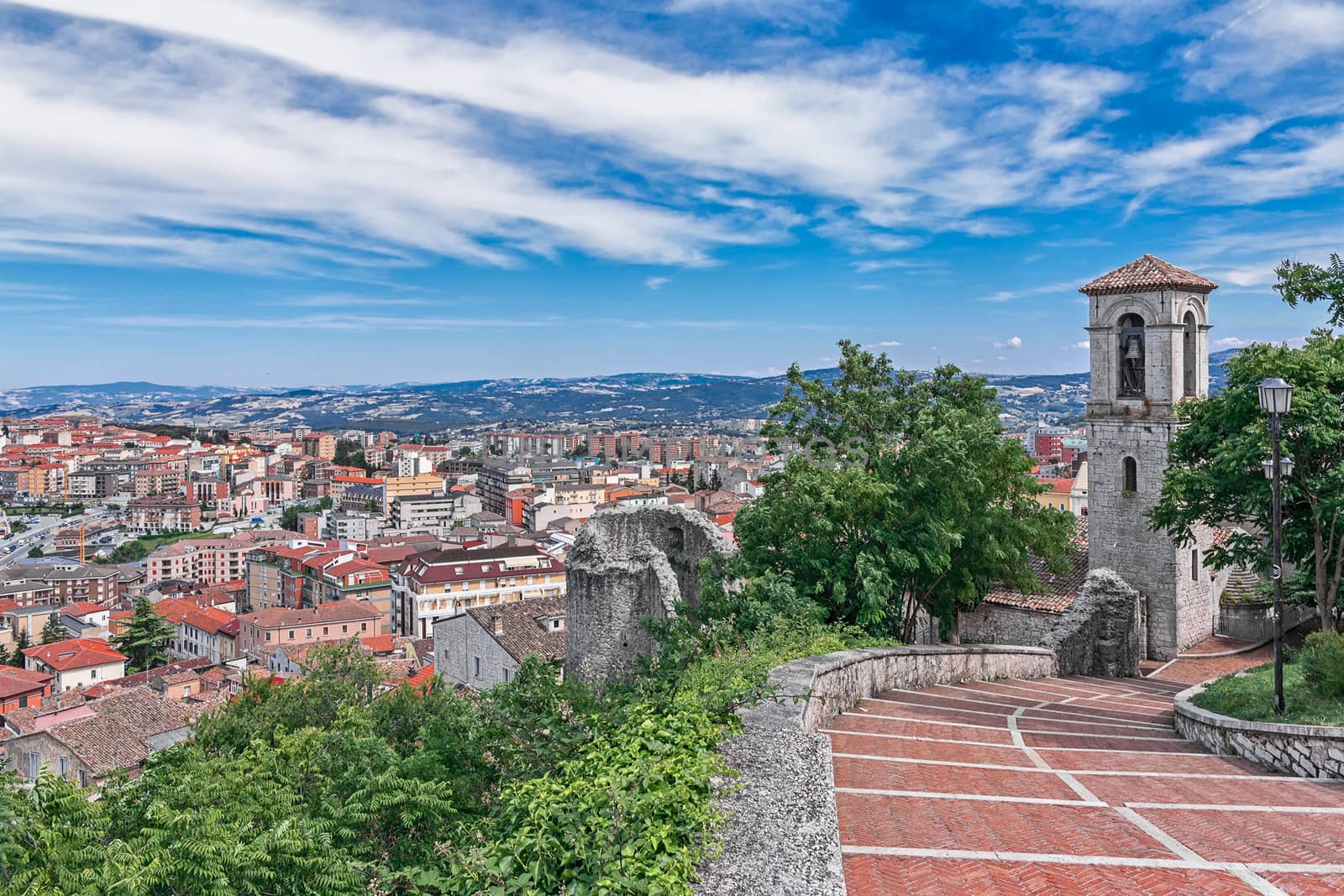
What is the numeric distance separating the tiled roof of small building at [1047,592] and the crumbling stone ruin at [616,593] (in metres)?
9.93

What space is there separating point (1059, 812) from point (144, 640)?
262ft

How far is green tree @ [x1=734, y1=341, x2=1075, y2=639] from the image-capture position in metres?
15.0

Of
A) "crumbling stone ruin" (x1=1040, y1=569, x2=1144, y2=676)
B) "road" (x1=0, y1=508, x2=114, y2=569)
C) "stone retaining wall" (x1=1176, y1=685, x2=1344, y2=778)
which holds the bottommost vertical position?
"road" (x1=0, y1=508, x2=114, y2=569)

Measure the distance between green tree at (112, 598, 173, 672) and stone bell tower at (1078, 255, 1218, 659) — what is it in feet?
235

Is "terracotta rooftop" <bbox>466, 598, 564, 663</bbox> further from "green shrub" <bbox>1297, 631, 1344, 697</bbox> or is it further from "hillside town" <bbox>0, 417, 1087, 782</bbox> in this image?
"green shrub" <bbox>1297, 631, 1344, 697</bbox>

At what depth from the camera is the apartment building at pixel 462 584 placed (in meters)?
76.4

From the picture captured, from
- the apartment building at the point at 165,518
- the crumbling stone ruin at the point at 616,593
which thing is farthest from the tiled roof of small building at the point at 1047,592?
the apartment building at the point at 165,518

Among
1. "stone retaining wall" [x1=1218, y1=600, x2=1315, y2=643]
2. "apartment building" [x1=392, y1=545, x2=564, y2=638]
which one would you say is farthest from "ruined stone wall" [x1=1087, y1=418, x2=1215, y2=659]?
"apartment building" [x1=392, y1=545, x2=564, y2=638]

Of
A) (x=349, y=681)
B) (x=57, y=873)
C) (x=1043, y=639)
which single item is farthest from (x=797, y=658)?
(x=349, y=681)

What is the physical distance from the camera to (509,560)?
8019 cm

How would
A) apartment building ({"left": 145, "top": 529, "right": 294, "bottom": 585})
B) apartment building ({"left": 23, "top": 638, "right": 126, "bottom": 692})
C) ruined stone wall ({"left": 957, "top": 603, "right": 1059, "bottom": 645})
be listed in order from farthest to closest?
1. apartment building ({"left": 145, "top": 529, "right": 294, "bottom": 585})
2. apartment building ({"left": 23, "top": 638, "right": 126, "bottom": 692})
3. ruined stone wall ({"left": 957, "top": 603, "right": 1059, "bottom": 645})

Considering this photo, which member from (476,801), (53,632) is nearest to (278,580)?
(53,632)

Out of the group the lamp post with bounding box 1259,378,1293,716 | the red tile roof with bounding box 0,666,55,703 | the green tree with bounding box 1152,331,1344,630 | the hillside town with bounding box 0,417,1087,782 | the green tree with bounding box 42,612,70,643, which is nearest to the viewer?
the lamp post with bounding box 1259,378,1293,716

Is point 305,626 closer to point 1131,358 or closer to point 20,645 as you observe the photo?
point 20,645
